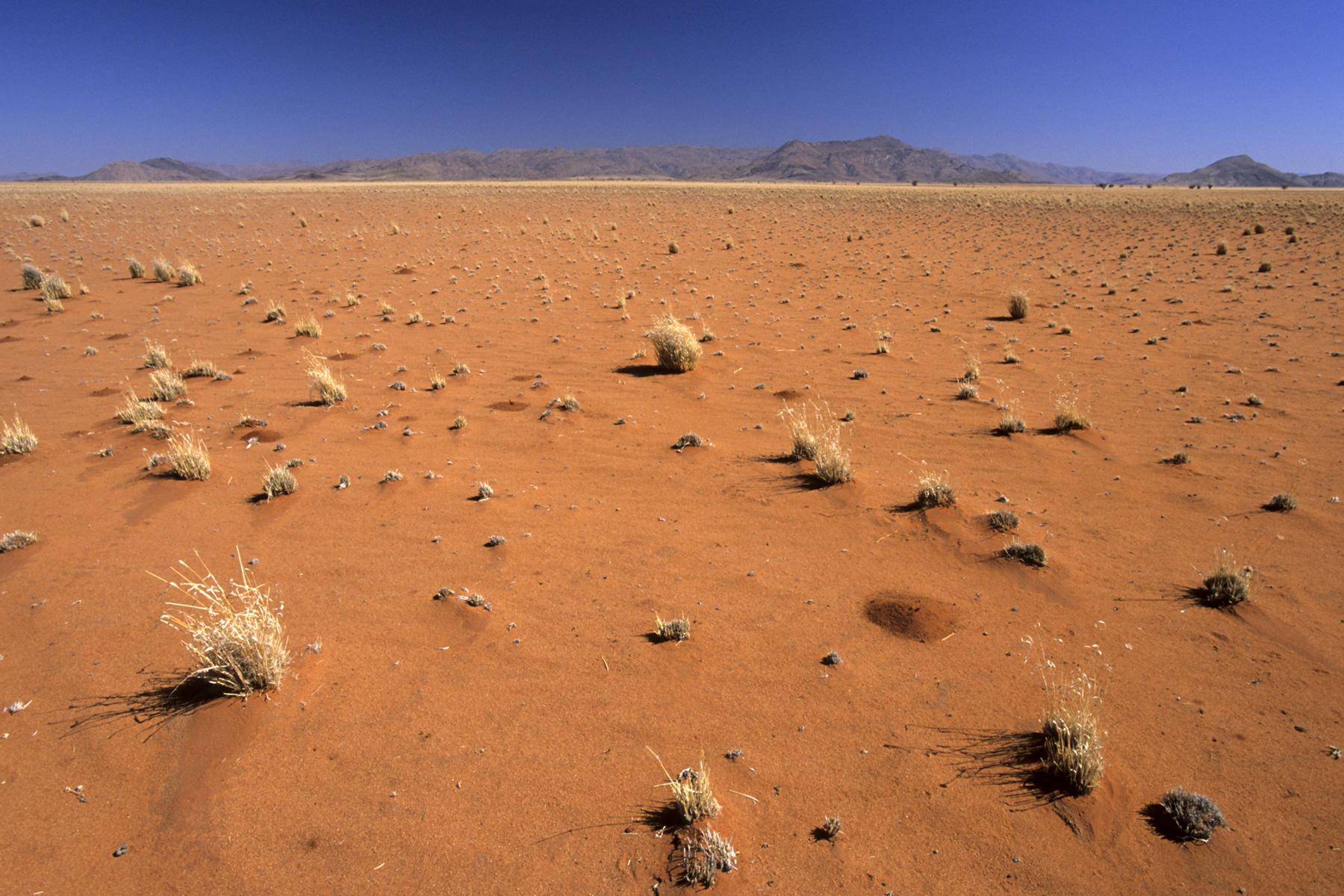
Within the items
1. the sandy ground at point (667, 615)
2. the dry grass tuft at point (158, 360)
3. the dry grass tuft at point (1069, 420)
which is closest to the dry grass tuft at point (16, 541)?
the sandy ground at point (667, 615)

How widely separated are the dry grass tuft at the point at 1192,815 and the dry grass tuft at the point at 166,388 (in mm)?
10959

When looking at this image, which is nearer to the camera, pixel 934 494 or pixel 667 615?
pixel 667 615

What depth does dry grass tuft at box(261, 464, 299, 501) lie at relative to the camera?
607 cm

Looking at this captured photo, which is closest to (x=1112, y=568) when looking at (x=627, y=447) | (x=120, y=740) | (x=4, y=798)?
(x=627, y=447)

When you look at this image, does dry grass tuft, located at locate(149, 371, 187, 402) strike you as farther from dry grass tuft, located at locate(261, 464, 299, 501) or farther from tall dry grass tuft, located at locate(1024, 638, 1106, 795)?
tall dry grass tuft, located at locate(1024, 638, 1106, 795)

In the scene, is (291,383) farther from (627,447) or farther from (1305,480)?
A: (1305,480)

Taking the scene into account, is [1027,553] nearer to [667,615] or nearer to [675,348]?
[667,615]

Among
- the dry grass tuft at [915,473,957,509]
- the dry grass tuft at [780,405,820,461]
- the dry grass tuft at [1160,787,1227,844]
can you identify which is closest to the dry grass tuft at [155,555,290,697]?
the dry grass tuft at [1160,787,1227,844]

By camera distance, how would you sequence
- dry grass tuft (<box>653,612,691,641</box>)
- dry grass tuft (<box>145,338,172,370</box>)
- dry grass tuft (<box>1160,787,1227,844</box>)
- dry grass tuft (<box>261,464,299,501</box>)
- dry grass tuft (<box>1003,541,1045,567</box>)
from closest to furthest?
dry grass tuft (<box>1160,787,1227,844</box>)
dry grass tuft (<box>653,612,691,641</box>)
dry grass tuft (<box>1003,541,1045,567</box>)
dry grass tuft (<box>261,464,299,501</box>)
dry grass tuft (<box>145,338,172,370</box>)

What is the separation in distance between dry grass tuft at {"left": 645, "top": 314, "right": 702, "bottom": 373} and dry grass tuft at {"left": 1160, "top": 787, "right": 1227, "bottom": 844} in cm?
798

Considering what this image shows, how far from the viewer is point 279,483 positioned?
608 centimetres

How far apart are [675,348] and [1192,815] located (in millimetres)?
8133

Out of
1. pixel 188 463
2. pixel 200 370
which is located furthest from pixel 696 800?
pixel 200 370

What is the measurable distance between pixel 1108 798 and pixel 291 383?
34.6 ft
